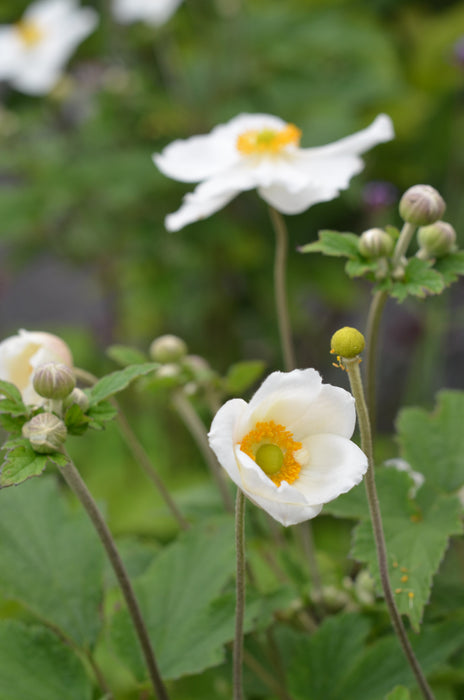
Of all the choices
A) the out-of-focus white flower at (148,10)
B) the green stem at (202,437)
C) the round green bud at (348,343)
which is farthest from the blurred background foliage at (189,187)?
the round green bud at (348,343)

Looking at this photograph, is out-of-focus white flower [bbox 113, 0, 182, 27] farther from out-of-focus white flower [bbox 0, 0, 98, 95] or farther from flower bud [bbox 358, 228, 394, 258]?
flower bud [bbox 358, 228, 394, 258]

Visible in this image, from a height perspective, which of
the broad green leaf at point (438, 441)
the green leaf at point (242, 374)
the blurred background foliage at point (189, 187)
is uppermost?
the green leaf at point (242, 374)

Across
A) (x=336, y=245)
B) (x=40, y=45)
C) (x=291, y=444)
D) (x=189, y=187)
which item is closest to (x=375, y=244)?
(x=336, y=245)

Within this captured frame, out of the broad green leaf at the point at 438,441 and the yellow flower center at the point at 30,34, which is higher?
the yellow flower center at the point at 30,34

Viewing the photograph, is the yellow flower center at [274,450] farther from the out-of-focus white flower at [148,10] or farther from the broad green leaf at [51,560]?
the out-of-focus white flower at [148,10]

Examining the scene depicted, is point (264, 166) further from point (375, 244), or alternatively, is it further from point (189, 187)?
point (189, 187)

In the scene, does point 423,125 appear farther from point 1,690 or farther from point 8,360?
point 1,690

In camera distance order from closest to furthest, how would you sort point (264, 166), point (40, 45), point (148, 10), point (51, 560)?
point (51, 560) < point (264, 166) < point (148, 10) < point (40, 45)
